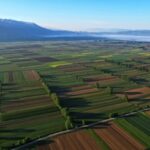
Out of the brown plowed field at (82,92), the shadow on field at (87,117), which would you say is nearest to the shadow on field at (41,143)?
the shadow on field at (87,117)

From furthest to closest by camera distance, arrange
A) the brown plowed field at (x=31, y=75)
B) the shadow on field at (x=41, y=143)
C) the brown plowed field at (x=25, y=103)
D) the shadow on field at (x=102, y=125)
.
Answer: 1. the brown plowed field at (x=31, y=75)
2. the brown plowed field at (x=25, y=103)
3. the shadow on field at (x=102, y=125)
4. the shadow on field at (x=41, y=143)

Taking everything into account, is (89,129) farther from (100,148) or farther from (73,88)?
(73,88)

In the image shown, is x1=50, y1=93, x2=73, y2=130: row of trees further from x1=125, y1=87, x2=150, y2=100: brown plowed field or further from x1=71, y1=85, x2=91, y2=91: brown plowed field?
x1=125, y1=87, x2=150, y2=100: brown plowed field

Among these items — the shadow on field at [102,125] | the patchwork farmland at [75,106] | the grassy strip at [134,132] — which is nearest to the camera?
the grassy strip at [134,132]

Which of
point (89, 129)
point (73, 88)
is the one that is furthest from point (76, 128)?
point (73, 88)

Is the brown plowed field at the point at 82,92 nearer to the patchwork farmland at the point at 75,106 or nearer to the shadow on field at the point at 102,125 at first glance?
the patchwork farmland at the point at 75,106

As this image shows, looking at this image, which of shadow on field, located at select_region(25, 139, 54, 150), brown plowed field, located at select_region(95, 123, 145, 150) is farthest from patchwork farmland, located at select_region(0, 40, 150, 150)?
shadow on field, located at select_region(25, 139, 54, 150)

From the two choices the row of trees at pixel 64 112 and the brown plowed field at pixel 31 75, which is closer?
the row of trees at pixel 64 112
